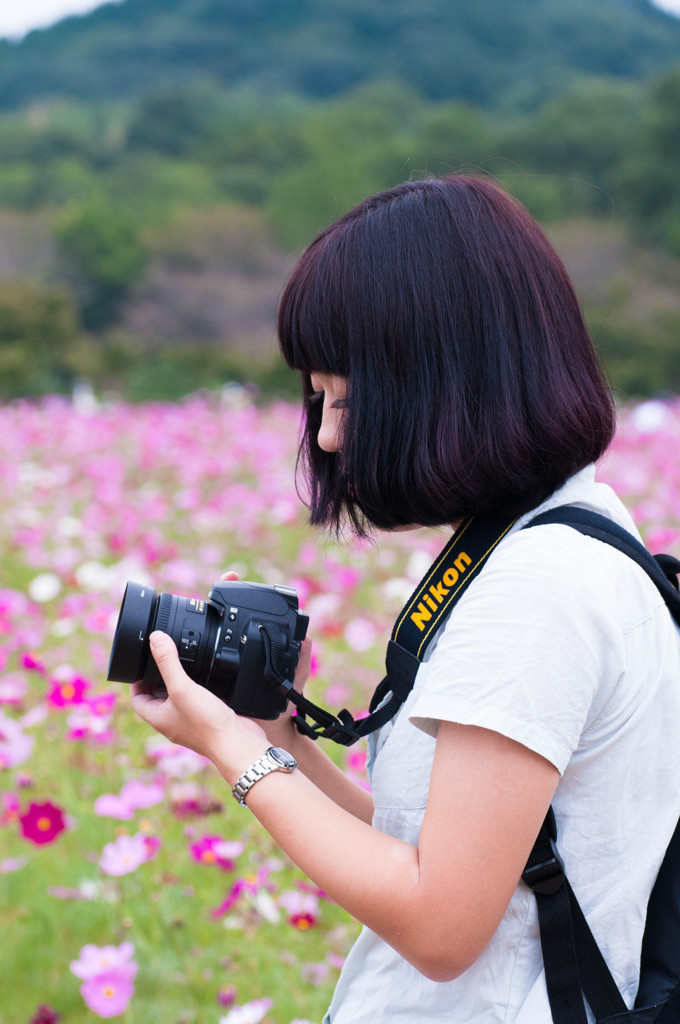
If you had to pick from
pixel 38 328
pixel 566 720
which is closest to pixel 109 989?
pixel 566 720

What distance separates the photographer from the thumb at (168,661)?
79cm

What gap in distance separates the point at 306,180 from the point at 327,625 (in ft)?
90.1

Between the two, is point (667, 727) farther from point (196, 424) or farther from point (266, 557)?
point (196, 424)

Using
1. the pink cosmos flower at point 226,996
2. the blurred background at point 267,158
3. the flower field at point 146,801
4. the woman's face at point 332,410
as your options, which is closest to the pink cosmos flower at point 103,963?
the flower field at point 146,801

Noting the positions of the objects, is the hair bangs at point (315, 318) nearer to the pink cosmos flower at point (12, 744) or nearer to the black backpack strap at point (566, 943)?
the black backpack strap at point (566, 943)

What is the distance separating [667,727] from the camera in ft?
2.32

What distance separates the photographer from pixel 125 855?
1268 mm

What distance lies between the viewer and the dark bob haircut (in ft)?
2.39

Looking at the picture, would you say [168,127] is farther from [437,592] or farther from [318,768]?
[437,592]

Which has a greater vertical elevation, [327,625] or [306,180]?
[306,180]

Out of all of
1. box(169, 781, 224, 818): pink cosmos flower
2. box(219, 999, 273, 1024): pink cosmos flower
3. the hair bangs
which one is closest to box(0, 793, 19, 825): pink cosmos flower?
box(169, 781, 224, 818): pink cosmos flower

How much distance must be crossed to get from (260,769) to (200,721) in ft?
0.23

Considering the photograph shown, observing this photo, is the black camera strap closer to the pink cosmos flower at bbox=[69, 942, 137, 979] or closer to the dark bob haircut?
the dark bob haircut

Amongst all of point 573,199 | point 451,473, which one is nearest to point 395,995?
point 451,473
